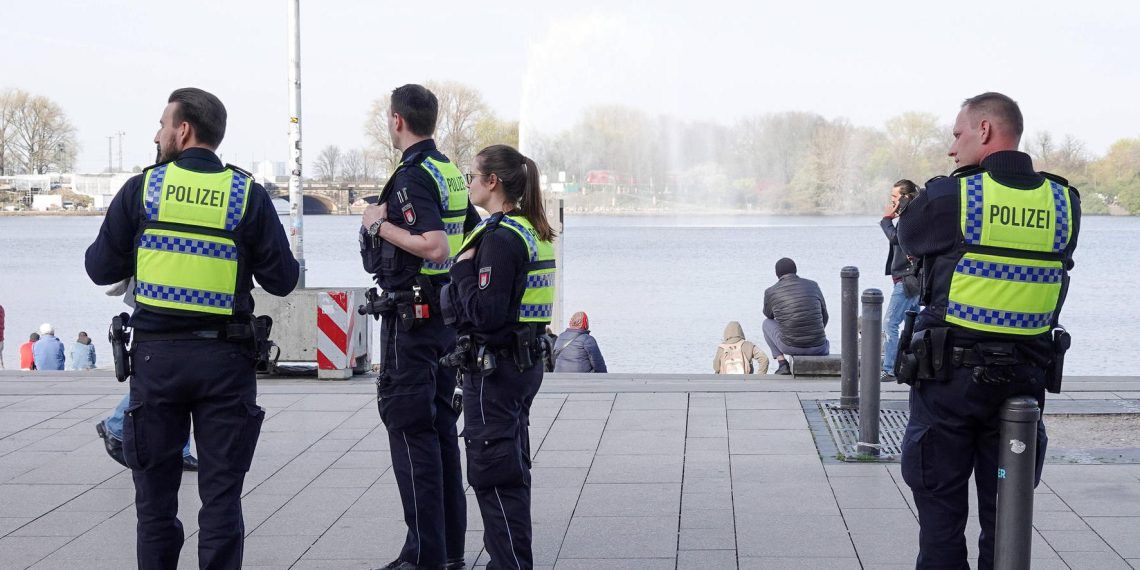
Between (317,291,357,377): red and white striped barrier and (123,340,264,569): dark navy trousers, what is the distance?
6.84 metres

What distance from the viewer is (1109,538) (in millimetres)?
5730

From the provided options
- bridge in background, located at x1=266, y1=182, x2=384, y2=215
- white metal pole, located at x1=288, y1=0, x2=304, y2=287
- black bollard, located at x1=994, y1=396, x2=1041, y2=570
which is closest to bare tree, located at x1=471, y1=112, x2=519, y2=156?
bridge in background, located at x1=266, y1=182, x2=384, y2=215

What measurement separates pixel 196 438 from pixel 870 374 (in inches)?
178

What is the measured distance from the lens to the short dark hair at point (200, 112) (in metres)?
4.57

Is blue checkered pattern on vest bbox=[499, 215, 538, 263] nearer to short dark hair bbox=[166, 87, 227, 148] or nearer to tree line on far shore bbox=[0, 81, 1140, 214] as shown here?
short dark hair bbox=[166, 87, 227, 148]

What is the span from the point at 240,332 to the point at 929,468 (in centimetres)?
246

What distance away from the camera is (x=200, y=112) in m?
4.58

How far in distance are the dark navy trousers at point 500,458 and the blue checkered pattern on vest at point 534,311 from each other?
0.18 m

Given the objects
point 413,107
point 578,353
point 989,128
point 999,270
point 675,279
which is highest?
point 413,107

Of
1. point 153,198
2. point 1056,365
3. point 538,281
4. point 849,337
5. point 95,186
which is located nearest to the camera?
point 1056,365

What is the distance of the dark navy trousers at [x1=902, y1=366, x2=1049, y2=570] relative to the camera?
422 centimetres

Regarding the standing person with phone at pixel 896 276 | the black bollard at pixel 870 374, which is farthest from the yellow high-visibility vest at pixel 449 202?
the standing person with phone at pixel 896 276

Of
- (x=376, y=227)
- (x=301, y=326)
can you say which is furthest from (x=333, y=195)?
(x=376, y=227)

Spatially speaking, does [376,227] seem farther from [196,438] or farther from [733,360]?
[733,360]
